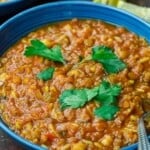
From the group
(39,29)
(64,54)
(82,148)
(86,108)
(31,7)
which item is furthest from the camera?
(31,7)

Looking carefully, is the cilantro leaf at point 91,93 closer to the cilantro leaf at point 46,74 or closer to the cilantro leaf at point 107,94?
the cilantro leaf at point 107,94

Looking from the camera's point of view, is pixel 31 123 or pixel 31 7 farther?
pixel 31 7

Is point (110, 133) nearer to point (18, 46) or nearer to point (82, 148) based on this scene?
point (82, 148)

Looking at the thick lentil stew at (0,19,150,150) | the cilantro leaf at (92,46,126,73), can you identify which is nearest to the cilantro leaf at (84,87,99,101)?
the thick lentil stew at (0,19,150,150)

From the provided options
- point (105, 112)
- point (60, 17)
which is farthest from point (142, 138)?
point (60, 17)

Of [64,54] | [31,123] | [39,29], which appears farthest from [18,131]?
[39,29]

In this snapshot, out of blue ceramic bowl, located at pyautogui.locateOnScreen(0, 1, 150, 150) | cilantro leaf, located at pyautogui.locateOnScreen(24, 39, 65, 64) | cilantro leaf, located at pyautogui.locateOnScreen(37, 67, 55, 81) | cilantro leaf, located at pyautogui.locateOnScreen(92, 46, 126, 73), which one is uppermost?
blue ceramic bowl, located at pyautogui.locateOnScreen(0, 1, 150, 150)

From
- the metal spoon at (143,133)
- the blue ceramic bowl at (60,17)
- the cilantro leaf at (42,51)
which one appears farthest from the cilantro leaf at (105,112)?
the blue ceramic bowl at (60,17)

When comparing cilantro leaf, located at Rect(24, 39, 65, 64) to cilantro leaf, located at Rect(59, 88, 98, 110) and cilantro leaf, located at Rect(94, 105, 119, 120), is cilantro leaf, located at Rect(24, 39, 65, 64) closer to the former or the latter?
cilantro leaf, located at Rect(59, 88, 98, 110)
